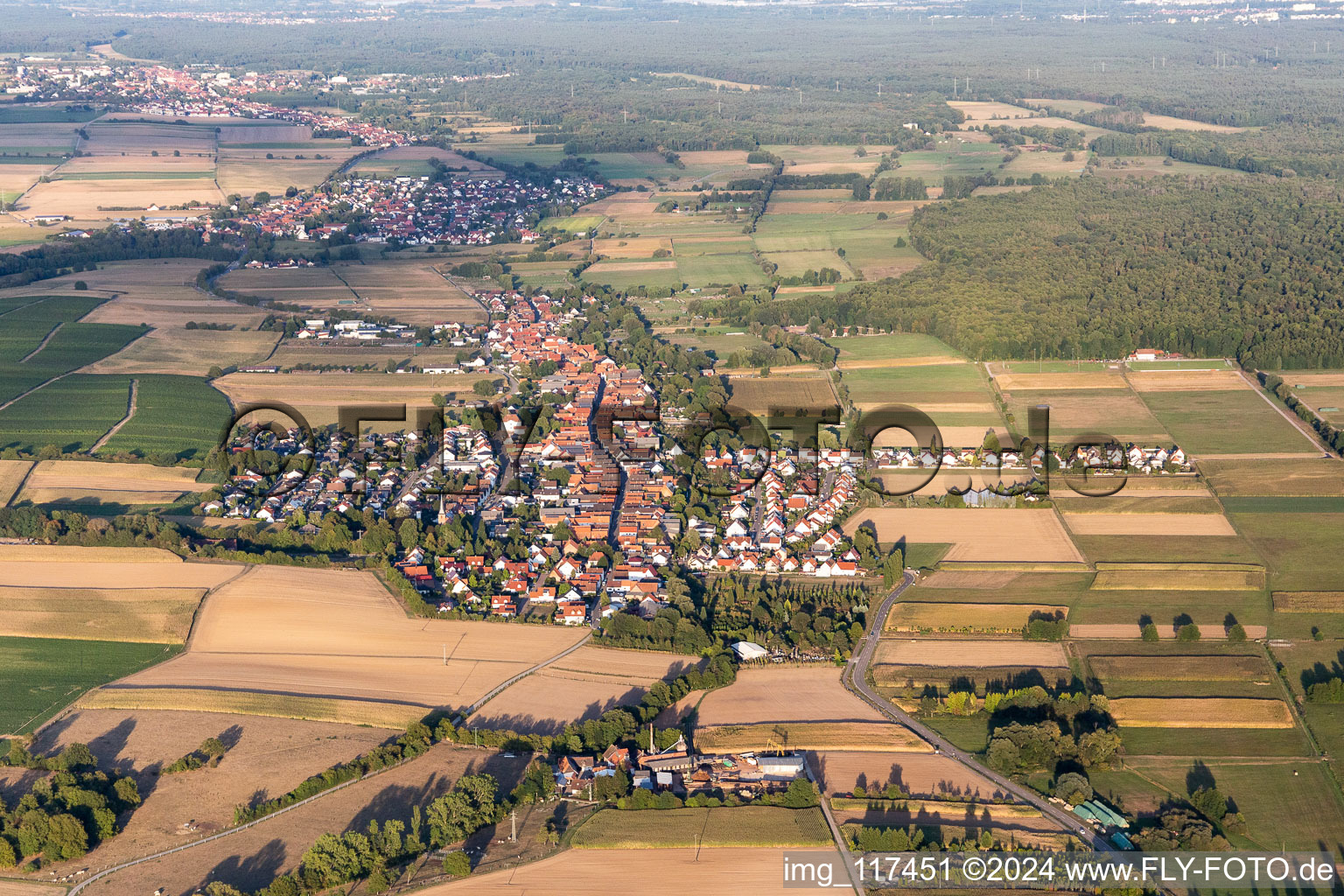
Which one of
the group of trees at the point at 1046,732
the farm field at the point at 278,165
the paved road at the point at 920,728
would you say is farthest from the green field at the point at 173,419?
the farm field at the point at 278,165

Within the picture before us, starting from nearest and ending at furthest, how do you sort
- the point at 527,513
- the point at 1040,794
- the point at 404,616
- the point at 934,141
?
the point at 1040,794, the point at 404,616, the point at 527,513, the point at 934,141

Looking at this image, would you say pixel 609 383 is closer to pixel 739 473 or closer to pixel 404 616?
pixel 739 473

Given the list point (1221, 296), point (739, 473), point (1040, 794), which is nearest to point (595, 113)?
point (1221, 296)

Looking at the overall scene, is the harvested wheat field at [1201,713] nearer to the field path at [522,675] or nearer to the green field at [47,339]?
the field path at [522,675]

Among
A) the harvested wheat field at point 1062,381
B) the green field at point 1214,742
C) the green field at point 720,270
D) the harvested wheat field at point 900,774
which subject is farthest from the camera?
the green field at point 720,270

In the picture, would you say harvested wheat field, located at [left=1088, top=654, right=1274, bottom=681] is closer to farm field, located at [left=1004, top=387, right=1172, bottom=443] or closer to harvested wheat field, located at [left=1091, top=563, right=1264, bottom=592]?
harvested wheat field, located at [left=1091, top=563, right=1264, bottom=592]
